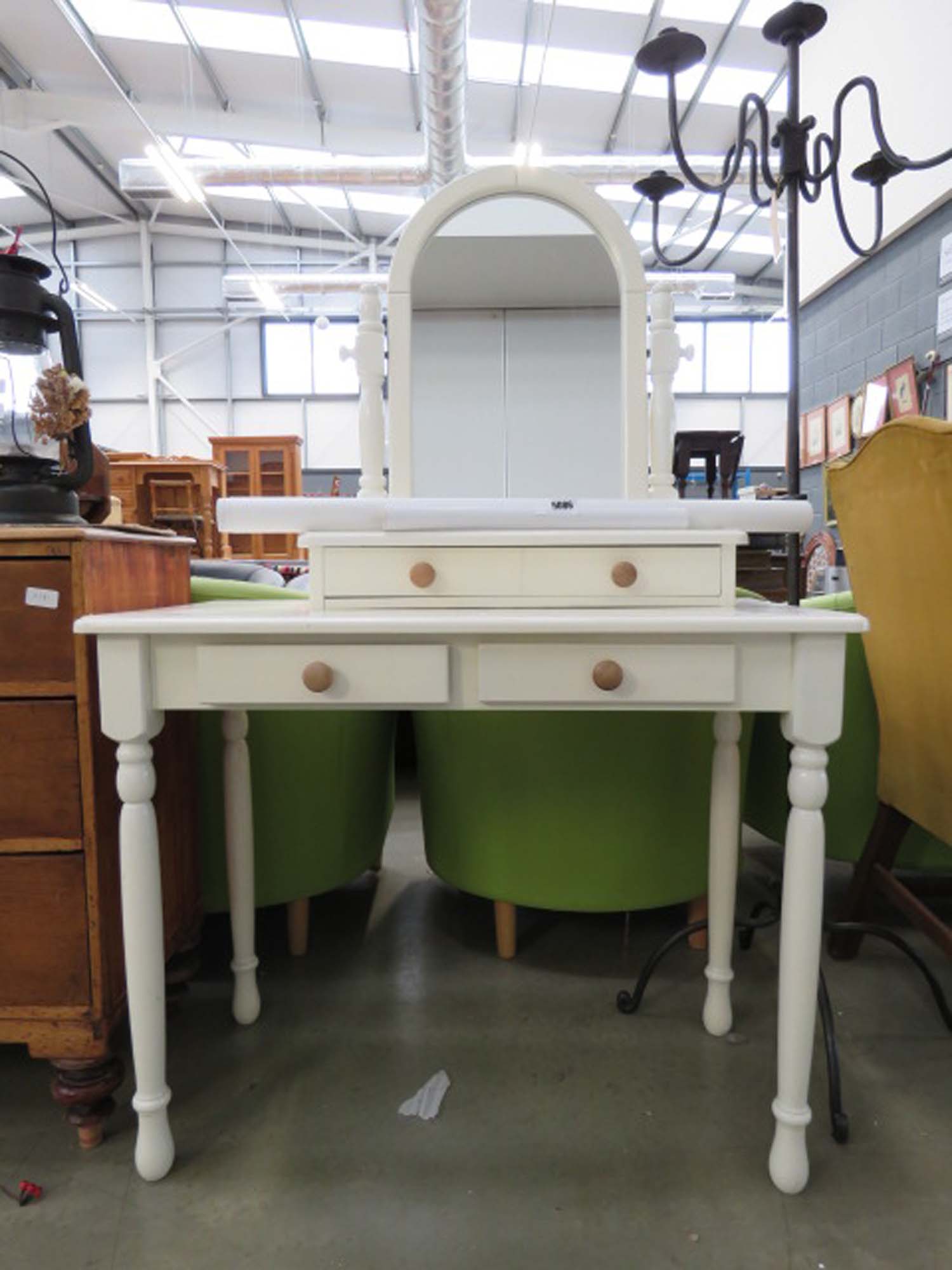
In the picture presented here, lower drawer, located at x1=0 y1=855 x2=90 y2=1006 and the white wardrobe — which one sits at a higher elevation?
the white wardrobe

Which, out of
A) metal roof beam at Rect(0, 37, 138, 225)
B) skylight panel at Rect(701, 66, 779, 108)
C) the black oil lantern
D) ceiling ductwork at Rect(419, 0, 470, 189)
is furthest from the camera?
metal roof beam at Rect(0, 37, 138, 225)

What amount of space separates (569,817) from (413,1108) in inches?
22.1

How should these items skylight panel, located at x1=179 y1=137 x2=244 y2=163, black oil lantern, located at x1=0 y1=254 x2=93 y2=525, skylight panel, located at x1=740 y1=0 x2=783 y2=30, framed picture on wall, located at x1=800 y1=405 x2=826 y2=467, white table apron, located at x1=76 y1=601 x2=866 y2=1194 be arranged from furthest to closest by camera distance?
skylight panel, located at x1=179 y1=137 x2=244 y2=163 < skylight panel, located at x1=740 y1=0 x2=783 y2=30 < framed picture on wall, located at x1=800 y1=405 x2=826 y2=467 < black oil lantern, located at x1=0 y1=254 x2=93 y2=525 < white table apron, located at x1=76 y1=601 x2=866 y2=1194

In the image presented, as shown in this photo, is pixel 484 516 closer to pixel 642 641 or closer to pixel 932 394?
pixel 642 641

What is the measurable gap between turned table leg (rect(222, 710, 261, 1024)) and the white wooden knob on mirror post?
1.63 feet

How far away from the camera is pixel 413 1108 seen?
1.19 metres

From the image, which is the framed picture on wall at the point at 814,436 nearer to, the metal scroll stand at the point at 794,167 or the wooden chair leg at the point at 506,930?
the metal scroll stand at the point at 794,167

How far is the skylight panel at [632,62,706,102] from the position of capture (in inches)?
199

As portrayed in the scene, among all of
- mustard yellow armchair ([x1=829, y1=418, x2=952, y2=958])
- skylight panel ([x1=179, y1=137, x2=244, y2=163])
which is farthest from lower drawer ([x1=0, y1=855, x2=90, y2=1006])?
skylight panel ([x1=179, y1=137, x2=244, y2=163])

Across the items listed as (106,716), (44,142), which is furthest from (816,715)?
(44,142)

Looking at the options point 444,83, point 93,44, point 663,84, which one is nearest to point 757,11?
point 663,84

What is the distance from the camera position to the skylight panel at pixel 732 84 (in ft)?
16.5

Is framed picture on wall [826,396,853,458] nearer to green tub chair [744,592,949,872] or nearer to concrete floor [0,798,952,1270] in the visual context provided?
green tub chair [744,592,949,872]

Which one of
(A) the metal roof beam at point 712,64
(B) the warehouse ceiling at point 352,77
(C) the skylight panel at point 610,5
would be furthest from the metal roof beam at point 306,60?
(A) the metal roof beam at point 712,64
